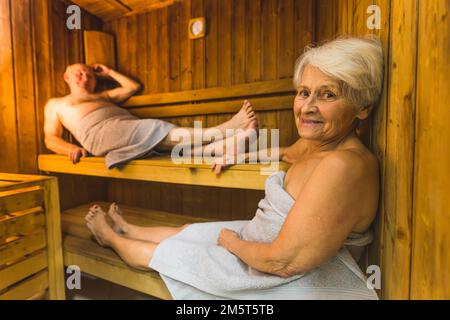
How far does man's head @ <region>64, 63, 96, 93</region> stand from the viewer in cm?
142

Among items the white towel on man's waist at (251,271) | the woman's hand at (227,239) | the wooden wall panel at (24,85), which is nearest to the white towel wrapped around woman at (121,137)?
the wooden wall panel at (24,85)

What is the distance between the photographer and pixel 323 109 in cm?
59

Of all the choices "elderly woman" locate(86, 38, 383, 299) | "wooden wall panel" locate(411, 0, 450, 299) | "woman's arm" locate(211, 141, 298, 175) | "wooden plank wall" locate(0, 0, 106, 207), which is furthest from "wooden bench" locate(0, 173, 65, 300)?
"wooden wall panel" locate(411, 0, 450, 299)

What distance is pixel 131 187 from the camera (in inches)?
65.4

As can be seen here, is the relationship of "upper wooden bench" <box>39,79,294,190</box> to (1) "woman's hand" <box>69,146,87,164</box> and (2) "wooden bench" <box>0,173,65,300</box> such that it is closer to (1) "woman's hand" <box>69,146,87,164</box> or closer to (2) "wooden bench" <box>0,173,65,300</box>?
(1) "woman's hand" <box>69,146,87,164</box>

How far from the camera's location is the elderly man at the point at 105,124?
1.08 metres

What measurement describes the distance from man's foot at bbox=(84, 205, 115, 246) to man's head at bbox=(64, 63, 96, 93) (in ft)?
2.63

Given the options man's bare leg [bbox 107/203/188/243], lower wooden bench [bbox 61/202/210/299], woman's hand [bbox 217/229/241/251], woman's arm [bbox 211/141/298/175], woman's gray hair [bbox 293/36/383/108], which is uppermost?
woman's gray hair [bbox 293/36/383/108]

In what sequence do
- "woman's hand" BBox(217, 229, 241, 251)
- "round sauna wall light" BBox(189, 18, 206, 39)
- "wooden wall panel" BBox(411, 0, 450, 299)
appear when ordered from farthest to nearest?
"round sauna wall light" BBox(189, 18, 206, 39) < "woman's hand" BBox(217, 229, 241, 251) < "wooden wall panel" BBox(411, 0, 450, 299)

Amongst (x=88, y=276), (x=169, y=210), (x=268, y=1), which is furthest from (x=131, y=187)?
(x=268, y=1)

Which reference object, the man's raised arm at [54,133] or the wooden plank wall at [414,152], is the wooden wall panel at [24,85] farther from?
the wooden plank wall at [414,152]

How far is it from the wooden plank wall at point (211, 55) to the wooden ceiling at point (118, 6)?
1.5 inches
